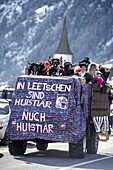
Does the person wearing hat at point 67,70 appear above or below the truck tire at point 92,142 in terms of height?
above

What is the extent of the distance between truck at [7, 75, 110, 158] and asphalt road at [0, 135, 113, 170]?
415 millimetres

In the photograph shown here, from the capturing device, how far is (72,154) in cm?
1463

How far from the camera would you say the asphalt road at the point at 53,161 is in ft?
41.3

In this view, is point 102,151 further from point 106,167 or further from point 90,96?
point 106,167

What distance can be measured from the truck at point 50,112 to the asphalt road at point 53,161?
41cm

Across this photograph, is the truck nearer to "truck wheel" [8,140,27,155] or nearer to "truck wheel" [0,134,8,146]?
"truck wheel" [8,140,27,155]

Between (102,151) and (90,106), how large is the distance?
279 cm

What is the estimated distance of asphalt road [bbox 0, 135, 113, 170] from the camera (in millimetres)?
12594

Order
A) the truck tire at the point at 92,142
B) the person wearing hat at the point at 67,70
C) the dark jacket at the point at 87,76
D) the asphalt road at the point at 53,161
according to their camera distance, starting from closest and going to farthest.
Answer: the asphalt road at the point at 53,161
the dark jacket at the point at 87,76
the person wearing hat at the point at 67,70
the truck tire at the point at 92,142

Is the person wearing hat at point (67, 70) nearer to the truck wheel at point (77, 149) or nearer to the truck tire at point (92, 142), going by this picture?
the truck tire at point (92, 142)

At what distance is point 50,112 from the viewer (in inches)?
559

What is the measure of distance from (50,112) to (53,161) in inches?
43.1

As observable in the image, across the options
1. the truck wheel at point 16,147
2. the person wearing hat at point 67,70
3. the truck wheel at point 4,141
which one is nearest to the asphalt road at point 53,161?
the truck wheel at point 16,147

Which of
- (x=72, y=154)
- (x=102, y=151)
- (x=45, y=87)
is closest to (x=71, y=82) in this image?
(x=45, y=87)
